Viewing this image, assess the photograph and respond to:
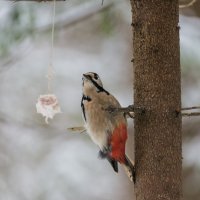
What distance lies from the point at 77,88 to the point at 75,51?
229 millimetres

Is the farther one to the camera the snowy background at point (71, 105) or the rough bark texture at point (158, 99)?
the snowy background at point (71, 105)

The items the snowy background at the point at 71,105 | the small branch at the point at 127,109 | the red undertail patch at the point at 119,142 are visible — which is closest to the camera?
the small branch at the point at 127,109

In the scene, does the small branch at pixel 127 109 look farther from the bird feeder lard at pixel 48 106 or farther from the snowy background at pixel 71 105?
the snowy background at pixel 71 105

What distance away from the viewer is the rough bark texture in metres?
1.65

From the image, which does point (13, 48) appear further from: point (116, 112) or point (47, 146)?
point (116, 112)

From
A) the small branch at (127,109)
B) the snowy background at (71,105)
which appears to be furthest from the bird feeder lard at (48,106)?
the snowy background at (71,105)

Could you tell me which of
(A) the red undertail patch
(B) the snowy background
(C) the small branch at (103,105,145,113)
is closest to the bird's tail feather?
(A) the red undertail patch

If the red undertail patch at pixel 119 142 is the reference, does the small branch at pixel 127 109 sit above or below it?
above

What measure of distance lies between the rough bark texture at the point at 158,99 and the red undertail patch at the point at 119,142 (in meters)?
0.09

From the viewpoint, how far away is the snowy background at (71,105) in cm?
346

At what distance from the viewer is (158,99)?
1654 millimetres

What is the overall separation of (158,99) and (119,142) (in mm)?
176

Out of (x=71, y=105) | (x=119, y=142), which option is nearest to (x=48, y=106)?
(x=119, y=142)

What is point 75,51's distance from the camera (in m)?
3.83
